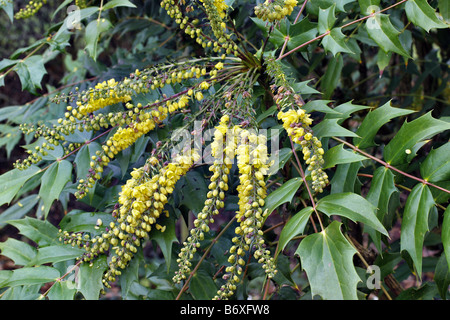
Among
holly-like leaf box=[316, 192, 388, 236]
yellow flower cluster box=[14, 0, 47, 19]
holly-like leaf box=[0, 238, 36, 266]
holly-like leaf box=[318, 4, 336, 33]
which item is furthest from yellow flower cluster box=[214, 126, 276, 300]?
yellow flower cluster box=[14, 0, 47, 19]

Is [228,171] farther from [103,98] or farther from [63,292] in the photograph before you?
[63,292]

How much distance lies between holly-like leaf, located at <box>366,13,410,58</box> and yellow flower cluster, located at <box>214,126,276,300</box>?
0.54 meters

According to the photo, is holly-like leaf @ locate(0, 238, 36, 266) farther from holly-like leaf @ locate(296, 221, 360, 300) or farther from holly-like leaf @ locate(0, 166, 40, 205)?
holly-like leaf @ locate(296, 221, 360, 300)

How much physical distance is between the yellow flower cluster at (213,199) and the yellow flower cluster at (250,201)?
48mm

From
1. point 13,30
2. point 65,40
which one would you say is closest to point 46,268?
point 65,40

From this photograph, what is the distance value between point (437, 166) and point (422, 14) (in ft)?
1.63

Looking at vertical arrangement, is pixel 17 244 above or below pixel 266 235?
above

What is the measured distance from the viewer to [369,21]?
4.16 ft

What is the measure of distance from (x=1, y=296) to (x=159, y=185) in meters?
0.69

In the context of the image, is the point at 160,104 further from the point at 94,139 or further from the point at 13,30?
the point at 13,30

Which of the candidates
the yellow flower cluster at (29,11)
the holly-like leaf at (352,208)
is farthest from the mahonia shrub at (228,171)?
the yellow flower cluster at (29,11)

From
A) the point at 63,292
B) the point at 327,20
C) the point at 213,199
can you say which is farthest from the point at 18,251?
the point at 327,20

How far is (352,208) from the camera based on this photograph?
3.21ft

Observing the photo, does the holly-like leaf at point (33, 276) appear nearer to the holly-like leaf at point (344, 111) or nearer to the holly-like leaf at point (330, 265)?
the holly-like leaf at point (330, 265)
